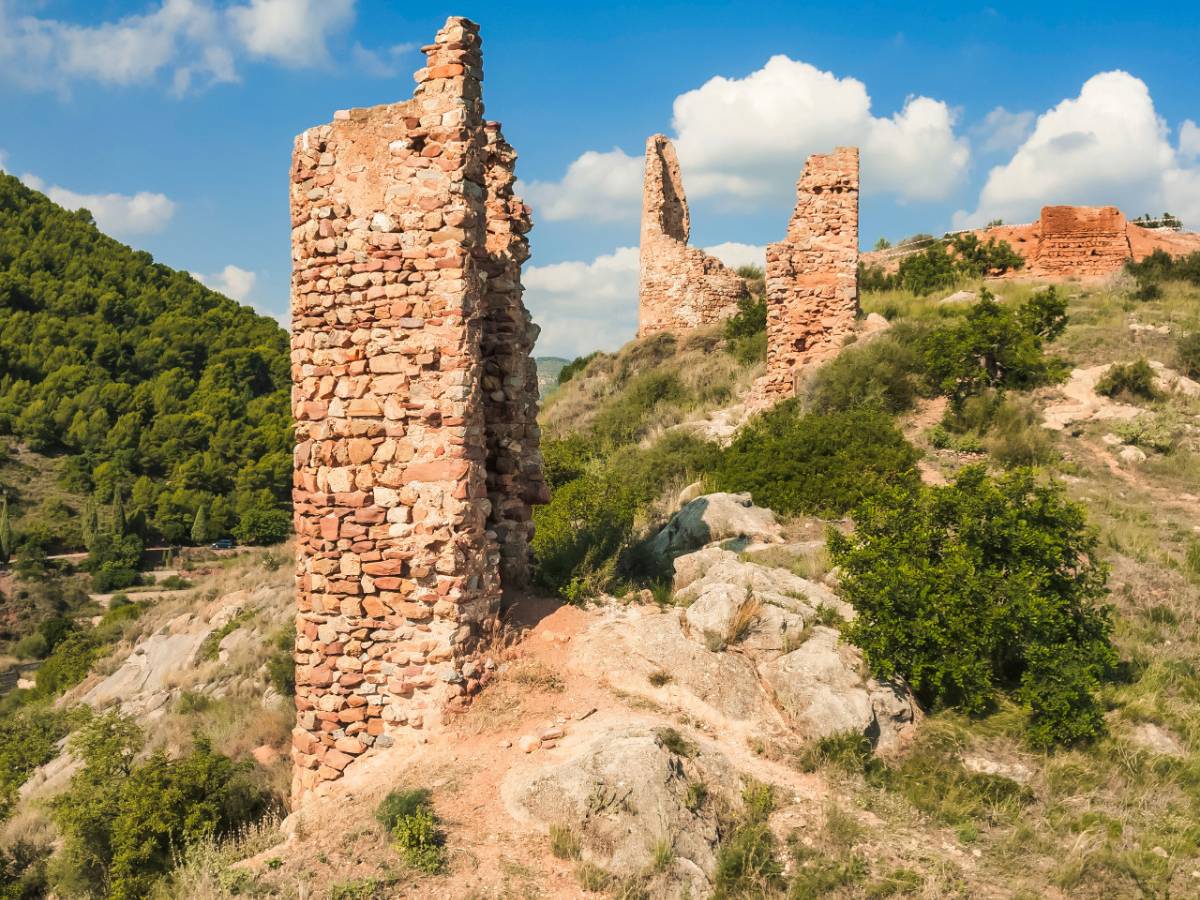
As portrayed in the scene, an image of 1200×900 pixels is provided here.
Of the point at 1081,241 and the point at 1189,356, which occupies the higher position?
the point at 1081,241

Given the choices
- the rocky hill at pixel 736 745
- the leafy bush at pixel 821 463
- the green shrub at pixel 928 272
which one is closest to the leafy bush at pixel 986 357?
the leafy bush at pixel 821 463

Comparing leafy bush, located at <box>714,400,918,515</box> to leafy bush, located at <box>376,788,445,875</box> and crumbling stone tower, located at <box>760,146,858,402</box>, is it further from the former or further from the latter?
leafy bush, located at <box>376,788,445,875</box>

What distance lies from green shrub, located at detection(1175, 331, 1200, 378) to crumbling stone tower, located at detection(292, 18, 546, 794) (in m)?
13.5

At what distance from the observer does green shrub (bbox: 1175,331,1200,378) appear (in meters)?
13.2

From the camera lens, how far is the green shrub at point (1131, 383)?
12516 mm

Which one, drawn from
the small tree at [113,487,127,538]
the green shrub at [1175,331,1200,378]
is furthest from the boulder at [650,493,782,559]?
the small tree at [113,487,127,538]

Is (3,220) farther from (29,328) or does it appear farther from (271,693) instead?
(271,693)

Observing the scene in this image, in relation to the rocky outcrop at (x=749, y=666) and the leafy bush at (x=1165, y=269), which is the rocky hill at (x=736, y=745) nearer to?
the rocky outcrop at (x=749, y=666)

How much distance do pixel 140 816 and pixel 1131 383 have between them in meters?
14.5

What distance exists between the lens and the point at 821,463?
10477 millimetres

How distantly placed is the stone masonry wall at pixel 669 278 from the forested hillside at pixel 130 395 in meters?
32.1

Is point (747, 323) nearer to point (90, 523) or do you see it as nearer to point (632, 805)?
point (632, 805)

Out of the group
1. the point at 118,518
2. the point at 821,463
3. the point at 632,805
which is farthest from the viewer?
the point at 118,518

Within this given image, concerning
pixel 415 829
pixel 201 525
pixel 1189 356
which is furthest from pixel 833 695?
pixel 201 525
